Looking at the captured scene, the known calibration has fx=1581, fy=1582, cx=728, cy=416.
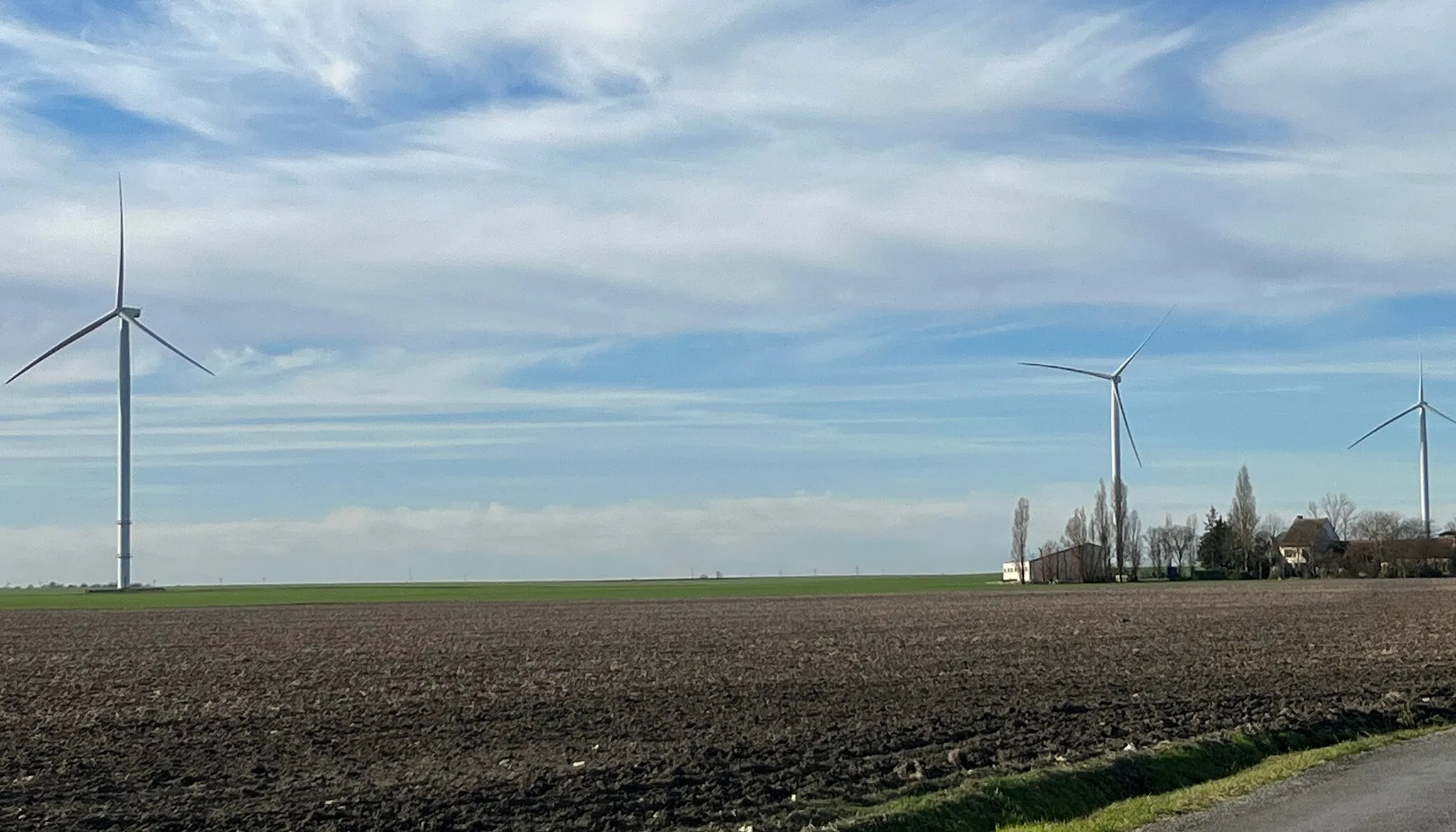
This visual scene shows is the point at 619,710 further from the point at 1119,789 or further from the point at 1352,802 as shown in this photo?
the point at 1352,802

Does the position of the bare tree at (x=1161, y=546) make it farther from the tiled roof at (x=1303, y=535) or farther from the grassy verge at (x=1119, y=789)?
the grassy verge at (x=1119, y=789)

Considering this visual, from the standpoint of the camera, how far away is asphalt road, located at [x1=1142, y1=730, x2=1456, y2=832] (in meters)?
15.6

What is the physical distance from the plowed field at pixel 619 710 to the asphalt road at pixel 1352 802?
12.2ft

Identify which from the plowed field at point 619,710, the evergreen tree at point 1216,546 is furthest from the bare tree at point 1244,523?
the plowed field at point 619,710

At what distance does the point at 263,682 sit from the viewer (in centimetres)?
3775

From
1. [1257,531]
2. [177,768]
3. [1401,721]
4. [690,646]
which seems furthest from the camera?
[1257,531]

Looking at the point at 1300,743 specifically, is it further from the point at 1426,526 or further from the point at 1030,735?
the point at 1426,526

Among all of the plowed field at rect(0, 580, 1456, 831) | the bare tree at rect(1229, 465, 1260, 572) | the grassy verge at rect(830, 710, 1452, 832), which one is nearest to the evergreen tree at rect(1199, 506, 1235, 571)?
the bare tree at rect(1229, 465, 1260, 572)

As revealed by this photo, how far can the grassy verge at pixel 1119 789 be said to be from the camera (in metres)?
17.5

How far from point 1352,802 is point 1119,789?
12.2 feet

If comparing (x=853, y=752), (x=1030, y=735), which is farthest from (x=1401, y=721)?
(x=853, y=752)

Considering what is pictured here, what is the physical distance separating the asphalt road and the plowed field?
371 centimetres

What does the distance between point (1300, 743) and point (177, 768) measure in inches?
660

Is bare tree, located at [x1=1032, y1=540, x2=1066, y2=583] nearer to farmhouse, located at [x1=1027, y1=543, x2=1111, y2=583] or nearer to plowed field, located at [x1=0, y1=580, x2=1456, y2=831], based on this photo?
farmhouse, located at [x1=1027, y1=543, x2=1111, y2=583]
